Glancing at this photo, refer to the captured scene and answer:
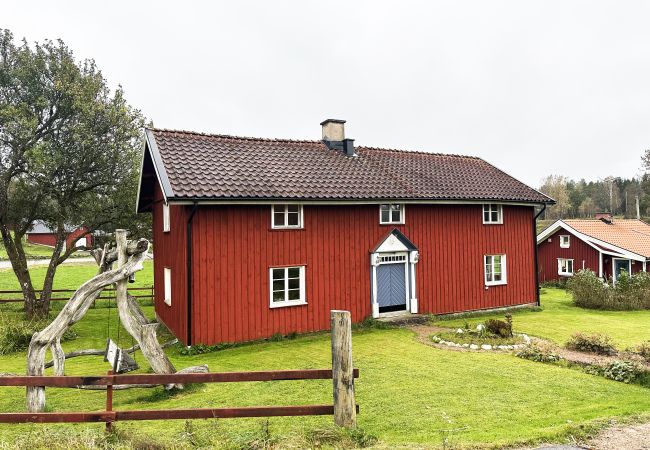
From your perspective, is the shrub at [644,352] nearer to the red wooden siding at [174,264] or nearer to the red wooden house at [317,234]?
the red wooden house at [317,234]

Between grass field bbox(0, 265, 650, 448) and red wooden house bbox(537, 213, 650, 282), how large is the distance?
2048 centimetres

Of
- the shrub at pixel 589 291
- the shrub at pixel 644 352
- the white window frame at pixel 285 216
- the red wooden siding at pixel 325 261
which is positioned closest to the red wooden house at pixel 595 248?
the shrub at pixel 589 291

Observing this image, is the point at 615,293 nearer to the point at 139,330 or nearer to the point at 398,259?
the point at 398,259

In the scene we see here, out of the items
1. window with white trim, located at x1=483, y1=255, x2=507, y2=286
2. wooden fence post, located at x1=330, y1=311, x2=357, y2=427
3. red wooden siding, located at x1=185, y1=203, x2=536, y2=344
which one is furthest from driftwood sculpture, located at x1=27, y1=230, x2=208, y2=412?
window with white trim, located at x1=483, y1=255, x2=507, y2=286

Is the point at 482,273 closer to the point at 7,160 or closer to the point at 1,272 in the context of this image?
the point at 7,160

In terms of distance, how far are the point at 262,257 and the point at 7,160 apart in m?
12.7

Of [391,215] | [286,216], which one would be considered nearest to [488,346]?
[391,215]

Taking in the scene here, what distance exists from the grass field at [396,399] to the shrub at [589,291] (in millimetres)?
13525

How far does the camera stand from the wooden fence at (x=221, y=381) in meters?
6.32

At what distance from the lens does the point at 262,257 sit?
610 inches

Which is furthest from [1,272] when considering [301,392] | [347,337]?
[347,337]

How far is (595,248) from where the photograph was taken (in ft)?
99.9

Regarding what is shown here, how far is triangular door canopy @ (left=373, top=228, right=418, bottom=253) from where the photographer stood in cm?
1768

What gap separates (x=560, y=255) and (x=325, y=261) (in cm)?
2399
